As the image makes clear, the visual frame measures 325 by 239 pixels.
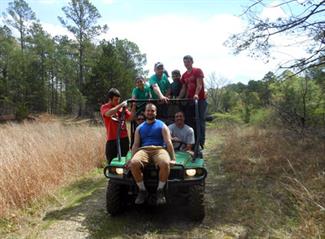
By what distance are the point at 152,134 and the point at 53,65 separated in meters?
50.5

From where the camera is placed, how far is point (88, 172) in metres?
8.99

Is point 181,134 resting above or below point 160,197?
above

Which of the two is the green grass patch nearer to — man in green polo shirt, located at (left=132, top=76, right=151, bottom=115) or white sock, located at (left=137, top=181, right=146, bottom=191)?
white sock, located at (left=137, top=181, right=146, bottom=191)

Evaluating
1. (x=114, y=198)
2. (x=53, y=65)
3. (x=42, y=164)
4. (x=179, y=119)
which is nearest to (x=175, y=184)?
(x=114, y=198)

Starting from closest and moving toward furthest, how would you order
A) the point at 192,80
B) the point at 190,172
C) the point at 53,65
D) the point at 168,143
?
1. the point at 190,172
2. the point at 168,143
3. the point at 192,80
4. the point at 53,65

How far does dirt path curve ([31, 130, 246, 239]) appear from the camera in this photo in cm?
493

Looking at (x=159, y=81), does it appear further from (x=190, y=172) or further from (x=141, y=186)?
(x=141, y=186)

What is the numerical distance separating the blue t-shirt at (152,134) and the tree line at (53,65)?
31.6 metres

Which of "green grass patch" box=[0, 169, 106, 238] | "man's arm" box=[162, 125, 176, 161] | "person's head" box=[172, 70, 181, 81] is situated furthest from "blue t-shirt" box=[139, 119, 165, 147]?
"person's head" box=[172, 70, 181, 81]

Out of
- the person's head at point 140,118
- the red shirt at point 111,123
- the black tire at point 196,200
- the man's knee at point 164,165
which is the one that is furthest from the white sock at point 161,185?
the red shirt at point 111,123

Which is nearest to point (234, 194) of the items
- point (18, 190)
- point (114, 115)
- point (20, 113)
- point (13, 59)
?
point (114, 115)

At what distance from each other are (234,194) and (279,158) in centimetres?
273

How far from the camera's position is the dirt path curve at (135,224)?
493cm

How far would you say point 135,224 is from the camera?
17.3 ft
